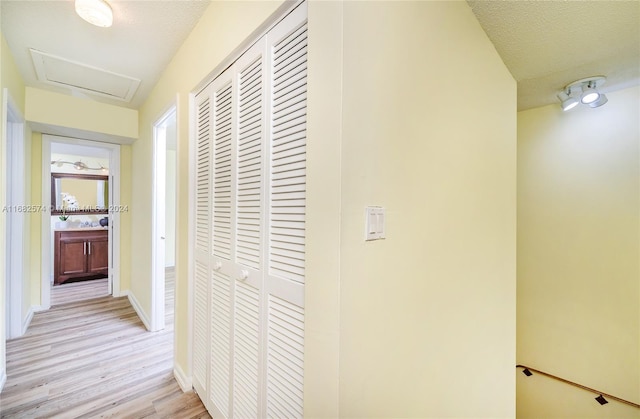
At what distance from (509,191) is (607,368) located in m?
1.88

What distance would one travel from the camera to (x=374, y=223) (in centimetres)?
81

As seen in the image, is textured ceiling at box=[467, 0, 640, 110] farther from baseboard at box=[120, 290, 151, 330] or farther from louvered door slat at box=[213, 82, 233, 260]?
baseboard at box=[120, 290, 151, 330]

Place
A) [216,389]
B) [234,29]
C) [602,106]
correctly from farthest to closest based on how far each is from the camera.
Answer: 1. [602,106]
2. [216,389]
3. [234,29]

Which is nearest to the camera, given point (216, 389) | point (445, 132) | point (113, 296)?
point (445, 132)

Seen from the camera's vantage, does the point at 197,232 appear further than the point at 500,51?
Yes

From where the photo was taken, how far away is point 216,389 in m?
1.47

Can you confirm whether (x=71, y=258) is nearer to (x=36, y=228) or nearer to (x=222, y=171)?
(x=36, y=228)

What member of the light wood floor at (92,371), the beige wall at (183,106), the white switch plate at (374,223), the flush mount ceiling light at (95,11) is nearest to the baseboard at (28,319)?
the light wood floor at (92,371)

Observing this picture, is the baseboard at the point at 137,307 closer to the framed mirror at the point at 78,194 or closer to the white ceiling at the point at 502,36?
the framed mirror at the point at 78,194

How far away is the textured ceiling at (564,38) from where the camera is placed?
50.2 inches

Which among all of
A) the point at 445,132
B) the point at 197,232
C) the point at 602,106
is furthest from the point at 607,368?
A: the point at 197,232

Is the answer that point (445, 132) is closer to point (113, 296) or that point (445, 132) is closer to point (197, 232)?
point (197, 232)

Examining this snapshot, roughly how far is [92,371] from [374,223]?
8.38 ft

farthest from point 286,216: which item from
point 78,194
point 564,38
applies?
point 78,194
